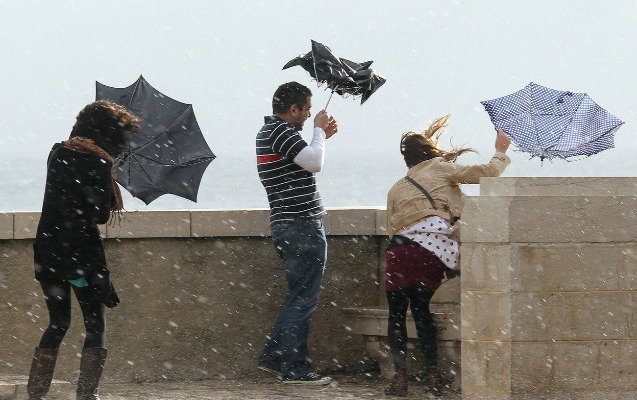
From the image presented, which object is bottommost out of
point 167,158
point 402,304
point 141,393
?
point 141,393

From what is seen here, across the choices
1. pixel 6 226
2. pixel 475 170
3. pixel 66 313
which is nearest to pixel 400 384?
pixel 475 170

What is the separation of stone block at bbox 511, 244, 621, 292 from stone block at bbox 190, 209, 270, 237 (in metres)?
2.34

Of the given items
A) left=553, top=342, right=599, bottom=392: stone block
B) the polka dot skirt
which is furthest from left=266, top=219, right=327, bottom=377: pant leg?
left=553, top=342, right=599, bottom=392: stone block

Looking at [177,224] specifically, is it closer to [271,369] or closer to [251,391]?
[271,369]

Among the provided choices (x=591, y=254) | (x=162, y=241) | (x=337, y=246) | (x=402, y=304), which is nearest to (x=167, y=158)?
(x=162, y=241)

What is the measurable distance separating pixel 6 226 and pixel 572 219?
393 cm

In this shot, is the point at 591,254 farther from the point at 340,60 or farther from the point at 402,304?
the point at 340,60

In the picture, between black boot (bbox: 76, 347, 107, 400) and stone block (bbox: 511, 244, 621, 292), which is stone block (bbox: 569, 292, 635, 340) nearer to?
stone block (bbox: 511, 244, 621, 292)

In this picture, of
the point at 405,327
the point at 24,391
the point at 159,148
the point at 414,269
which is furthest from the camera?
the point at 159,148

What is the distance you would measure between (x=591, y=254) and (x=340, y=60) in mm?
2247

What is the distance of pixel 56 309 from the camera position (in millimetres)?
7973

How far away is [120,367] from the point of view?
9766 mm

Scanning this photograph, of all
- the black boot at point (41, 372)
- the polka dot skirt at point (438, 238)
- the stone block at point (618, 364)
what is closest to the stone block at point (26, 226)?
the black boot at point (41, 372)

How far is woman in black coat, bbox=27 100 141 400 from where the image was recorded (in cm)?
786
